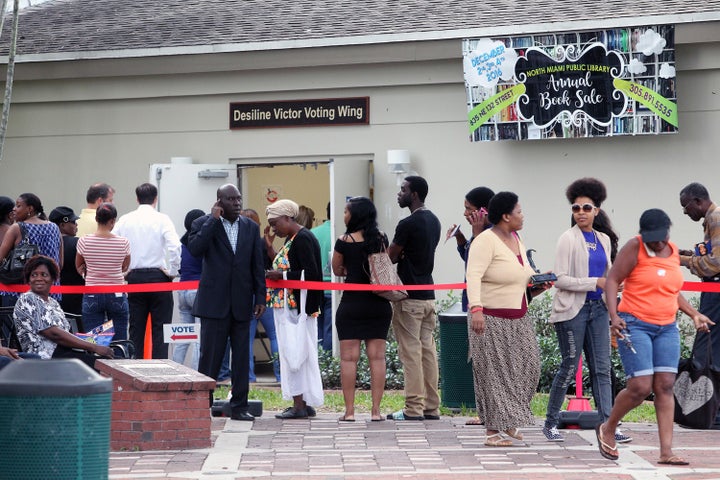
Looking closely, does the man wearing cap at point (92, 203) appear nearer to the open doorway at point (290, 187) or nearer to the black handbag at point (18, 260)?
the black handbag at point (18, 260)

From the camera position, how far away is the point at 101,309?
485 inches

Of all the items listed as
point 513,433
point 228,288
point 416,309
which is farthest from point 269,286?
point 513,433

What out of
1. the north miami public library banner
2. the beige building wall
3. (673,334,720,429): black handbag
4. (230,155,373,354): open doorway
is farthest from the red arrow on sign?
the north miami public library banner

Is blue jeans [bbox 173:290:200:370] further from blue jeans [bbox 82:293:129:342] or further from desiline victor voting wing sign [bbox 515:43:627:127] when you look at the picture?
desiline victor voting wing sign [bbox 515:43:627:127]

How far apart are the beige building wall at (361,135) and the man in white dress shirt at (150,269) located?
101 inches

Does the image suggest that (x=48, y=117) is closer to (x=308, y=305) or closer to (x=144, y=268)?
(x=144, y=268)

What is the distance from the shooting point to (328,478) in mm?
8070

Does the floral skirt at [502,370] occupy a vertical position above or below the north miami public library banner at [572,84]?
below

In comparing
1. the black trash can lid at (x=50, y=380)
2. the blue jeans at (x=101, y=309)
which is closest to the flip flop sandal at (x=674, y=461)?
the black trash can lid at (x=50, y=380)

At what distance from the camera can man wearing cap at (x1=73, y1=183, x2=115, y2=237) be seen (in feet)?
43.4

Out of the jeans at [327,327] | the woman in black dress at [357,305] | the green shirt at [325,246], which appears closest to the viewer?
the woman in black dress at [357,305]

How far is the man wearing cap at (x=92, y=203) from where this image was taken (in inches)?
520

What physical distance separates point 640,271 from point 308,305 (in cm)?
355

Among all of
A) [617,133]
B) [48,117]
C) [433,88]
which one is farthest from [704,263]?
[48,117]
